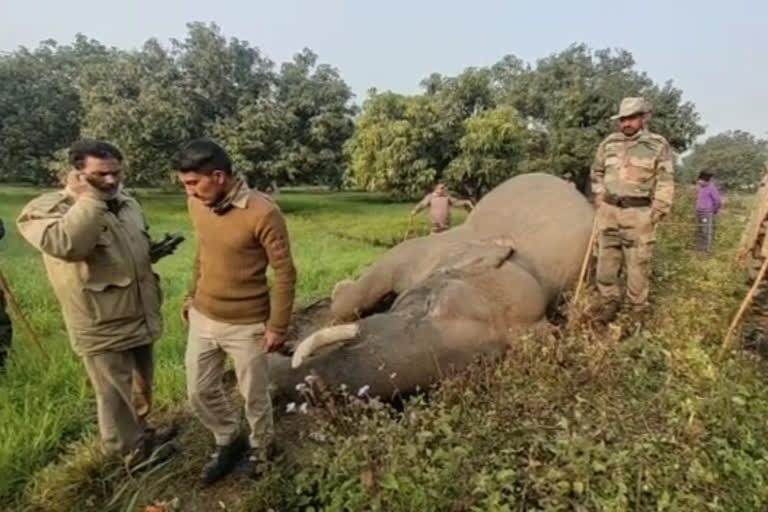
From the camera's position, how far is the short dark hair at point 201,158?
2869 mm

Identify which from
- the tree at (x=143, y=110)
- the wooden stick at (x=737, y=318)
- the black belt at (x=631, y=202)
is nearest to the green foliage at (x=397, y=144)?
the tree at (x=143, y=110)

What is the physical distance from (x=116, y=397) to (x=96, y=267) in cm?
67

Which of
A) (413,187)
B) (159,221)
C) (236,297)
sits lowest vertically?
(159,221)

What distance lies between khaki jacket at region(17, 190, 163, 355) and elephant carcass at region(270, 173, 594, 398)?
0.86 m

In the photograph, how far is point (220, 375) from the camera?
3264mm

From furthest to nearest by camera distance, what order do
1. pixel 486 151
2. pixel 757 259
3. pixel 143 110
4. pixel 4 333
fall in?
pixel 143 110, pixel 486 151, pixel 757 259, pixel 4 333

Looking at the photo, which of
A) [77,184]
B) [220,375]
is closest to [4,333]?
[77,184]

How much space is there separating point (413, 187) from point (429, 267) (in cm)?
1686

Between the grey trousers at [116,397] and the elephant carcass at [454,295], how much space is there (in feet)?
2.62

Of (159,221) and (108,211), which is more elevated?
(108,211)

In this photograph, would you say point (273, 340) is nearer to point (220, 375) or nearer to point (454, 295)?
point (220, 375)

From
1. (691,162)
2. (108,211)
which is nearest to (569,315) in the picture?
(108,211)

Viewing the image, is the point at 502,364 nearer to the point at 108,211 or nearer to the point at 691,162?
the point at 108,211

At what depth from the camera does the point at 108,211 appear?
3.23 metres
